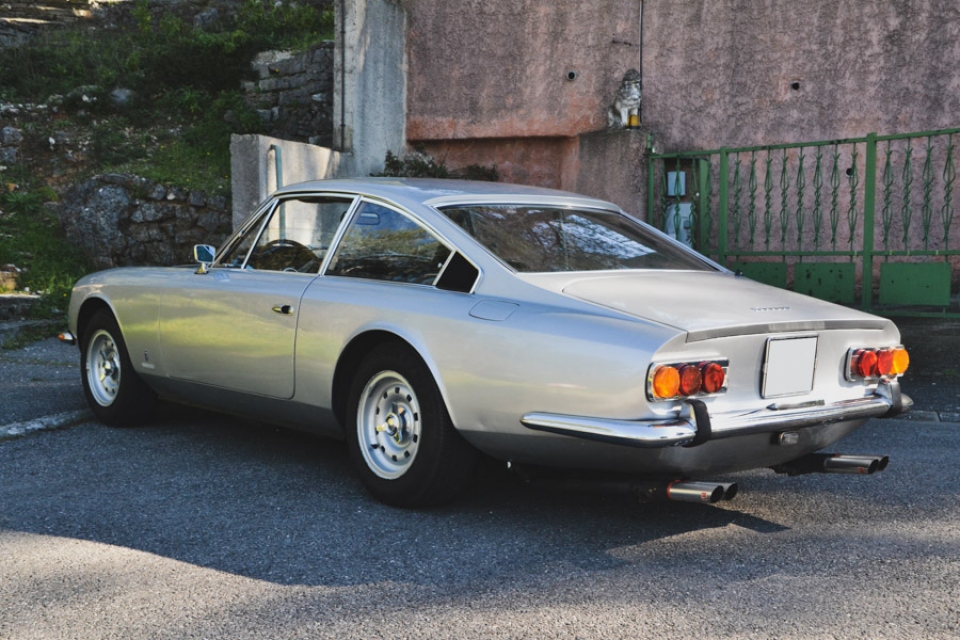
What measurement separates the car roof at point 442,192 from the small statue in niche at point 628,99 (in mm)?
6662

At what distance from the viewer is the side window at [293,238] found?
4.79 m

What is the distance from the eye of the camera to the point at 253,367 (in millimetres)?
4754

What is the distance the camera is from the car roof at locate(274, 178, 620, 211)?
450 cm

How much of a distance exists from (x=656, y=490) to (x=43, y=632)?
6.70 ft

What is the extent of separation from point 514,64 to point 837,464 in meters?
8.80

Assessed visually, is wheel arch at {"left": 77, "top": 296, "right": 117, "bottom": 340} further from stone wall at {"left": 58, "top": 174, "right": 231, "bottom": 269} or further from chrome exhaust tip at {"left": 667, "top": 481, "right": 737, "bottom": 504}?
stone wall at {"left": 58, "top": 174, "right": 231, "bottom": 269}

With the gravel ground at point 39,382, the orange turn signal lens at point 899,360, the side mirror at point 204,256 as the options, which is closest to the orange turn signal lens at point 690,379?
the orange turn signal lens at point 899,360

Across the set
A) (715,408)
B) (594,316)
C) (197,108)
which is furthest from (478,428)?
(197,108)

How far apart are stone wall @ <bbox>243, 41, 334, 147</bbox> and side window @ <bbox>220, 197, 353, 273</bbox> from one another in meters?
7.98

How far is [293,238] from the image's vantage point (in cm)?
504

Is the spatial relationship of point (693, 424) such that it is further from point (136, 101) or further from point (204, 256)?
point (136, 101)

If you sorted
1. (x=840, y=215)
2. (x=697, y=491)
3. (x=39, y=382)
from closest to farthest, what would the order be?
(x=697, y=491) < (x=39, y=382) < (x=840, y=215)

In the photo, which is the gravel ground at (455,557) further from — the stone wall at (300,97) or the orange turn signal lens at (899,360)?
the stone wall at (300,97)

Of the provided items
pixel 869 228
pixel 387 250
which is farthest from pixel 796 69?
pixel 387 250
